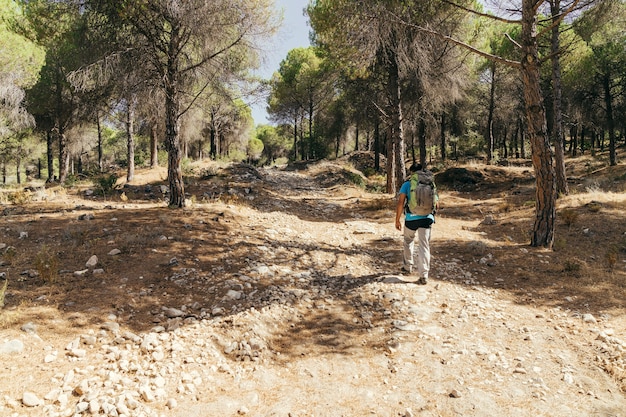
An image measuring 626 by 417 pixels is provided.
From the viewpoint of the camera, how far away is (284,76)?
32.4 metres

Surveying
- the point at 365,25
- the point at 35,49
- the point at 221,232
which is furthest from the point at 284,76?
the point at 221,232

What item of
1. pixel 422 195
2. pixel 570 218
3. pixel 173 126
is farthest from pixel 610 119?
pixel 173 126

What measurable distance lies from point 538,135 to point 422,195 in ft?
12.5

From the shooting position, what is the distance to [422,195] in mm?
6035

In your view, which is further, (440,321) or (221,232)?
(221,232)

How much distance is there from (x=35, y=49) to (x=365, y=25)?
1807 cm

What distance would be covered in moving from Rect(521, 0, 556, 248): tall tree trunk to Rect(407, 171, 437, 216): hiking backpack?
3.42 meters

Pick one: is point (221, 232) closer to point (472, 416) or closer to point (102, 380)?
point (102, 380)

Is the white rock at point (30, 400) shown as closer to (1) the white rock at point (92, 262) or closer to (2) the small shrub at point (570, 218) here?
(1) the white rock at point (92, 262)

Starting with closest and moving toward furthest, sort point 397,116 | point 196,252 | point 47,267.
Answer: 1. point 47,267
2. point 196,252
3. point 397,116

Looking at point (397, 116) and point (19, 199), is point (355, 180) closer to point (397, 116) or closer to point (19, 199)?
point (397, 116)

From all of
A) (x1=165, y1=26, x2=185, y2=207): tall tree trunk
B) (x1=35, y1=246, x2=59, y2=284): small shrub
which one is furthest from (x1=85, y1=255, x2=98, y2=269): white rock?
(x1=165, y1=26, x2=185, y2=207): tall tree trunk

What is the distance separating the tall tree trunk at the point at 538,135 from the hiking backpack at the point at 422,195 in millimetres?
3417

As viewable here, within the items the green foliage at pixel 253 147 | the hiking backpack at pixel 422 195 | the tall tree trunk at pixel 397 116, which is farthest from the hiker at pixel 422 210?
the green foliage at pixel 253 147
